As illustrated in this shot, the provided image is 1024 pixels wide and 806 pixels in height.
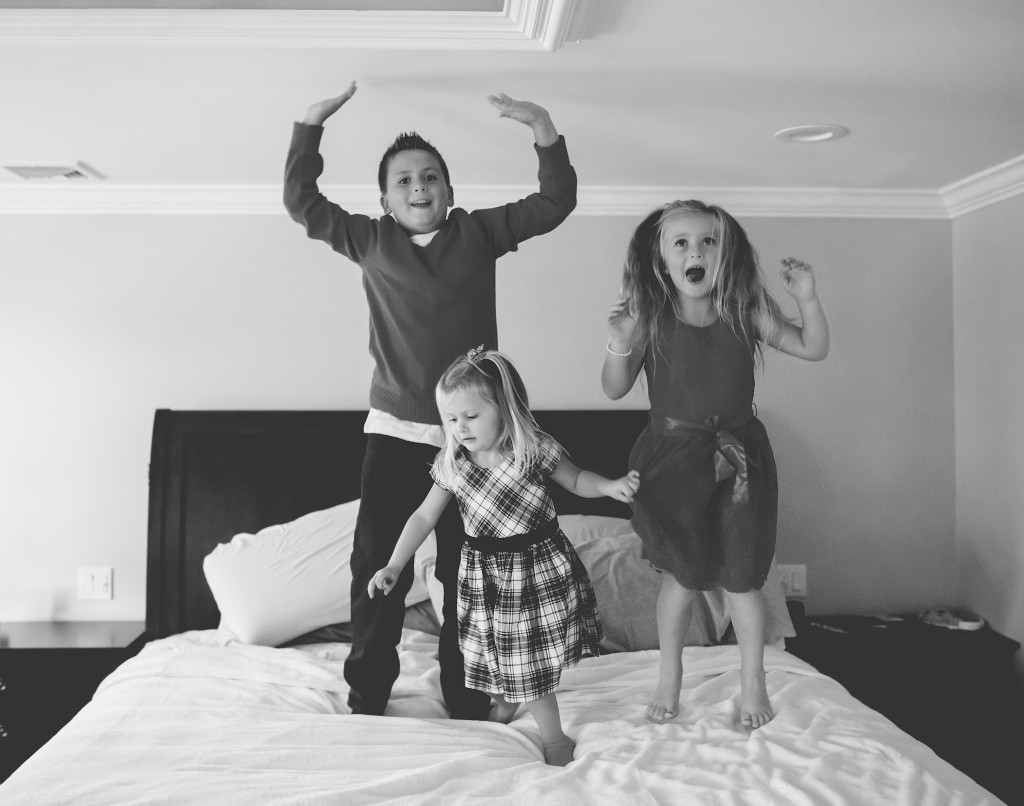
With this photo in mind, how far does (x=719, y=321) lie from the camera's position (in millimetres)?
1966

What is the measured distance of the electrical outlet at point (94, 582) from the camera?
3227mm

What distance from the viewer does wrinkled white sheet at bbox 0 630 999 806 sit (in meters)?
1.64

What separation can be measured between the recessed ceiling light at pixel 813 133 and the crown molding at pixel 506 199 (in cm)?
64

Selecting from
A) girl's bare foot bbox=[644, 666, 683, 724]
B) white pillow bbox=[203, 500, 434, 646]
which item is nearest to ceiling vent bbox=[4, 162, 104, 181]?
white pillow bbox=[203, 500, 434, 646]

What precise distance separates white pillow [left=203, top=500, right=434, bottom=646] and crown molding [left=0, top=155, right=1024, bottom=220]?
1.13 m

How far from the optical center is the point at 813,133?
2.56 m

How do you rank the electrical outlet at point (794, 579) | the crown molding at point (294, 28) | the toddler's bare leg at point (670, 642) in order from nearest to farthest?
the crown molding at point (294, 28) < the toddler's bare leg at point (670, 642) < the electrical outlet at point (794, 579)

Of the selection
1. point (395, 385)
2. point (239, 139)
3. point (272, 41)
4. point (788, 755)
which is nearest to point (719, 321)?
point (395, 385)

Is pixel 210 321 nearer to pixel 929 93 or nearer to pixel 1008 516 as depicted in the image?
pixel 929 93

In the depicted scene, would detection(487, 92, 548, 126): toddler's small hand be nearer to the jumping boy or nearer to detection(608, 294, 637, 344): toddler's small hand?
the jumping boy

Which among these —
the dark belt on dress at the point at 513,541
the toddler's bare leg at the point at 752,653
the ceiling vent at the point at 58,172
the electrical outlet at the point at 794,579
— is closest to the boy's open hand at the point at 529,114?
the dark belt on dress at the point at 513,541

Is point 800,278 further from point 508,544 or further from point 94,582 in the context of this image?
point 94,582

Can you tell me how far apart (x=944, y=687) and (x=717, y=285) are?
5.74 ft

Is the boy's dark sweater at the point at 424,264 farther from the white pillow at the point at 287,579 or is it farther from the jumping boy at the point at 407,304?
the white pillow at the point at 287,579
